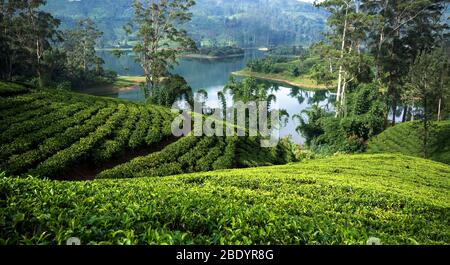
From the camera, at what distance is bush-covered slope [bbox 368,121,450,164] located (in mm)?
29875

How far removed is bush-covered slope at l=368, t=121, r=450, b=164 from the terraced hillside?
14.4 m

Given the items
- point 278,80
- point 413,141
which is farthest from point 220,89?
point 413,141

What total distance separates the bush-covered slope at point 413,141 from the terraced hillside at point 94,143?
1439cm

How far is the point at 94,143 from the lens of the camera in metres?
16.3

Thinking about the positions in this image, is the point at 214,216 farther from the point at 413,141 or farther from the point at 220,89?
the point at 220,89

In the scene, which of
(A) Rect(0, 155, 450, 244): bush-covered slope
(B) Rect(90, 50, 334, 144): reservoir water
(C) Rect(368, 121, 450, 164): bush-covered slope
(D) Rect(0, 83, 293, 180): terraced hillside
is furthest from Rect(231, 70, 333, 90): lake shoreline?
(A) Rect(0, 155, 450, 244): bush-covered slope

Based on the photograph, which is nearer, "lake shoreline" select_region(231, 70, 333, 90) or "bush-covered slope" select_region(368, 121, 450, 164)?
"bush-covered slope" select_region(368, 121, 450, 164)

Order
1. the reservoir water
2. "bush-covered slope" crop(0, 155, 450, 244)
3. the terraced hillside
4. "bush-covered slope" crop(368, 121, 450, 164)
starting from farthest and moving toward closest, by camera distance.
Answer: the reservoir water, "bush-covered slope" crop(368, 121, 450, 164), the terraced hillside, "bush-covered slope" crop(0, 155, 450, 244)

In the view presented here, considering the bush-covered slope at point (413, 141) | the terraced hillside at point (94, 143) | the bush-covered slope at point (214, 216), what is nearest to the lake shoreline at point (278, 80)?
the bush-covered slope at point (413, 141)

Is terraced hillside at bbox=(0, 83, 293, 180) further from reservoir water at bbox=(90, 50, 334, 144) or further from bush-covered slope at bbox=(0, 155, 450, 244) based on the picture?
reservoir water at bbox=(90, 50, 334, 144)

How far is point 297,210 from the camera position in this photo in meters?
8.03
